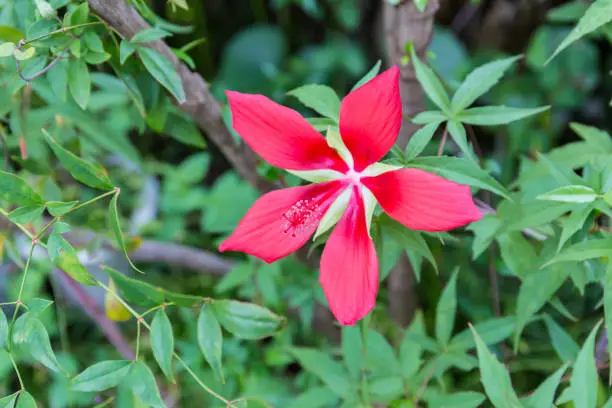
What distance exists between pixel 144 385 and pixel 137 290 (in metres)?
0.10

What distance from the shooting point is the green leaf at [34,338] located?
22.5 inches


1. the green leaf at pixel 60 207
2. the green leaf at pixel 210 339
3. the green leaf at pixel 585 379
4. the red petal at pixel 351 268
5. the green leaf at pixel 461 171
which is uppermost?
the green leaf at pixel 461 171

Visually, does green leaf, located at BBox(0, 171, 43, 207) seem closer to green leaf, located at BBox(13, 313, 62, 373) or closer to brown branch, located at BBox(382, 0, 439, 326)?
green leaf, located at BBox(13, 313, 62, 373)

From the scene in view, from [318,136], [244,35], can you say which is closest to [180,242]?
[244,35]

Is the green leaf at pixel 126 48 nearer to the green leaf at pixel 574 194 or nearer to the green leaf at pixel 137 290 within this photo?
the green leaf at pixel 137 290

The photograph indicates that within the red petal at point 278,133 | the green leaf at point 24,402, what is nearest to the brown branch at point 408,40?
the red petal at point 278,133

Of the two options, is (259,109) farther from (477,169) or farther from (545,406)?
(545,406)

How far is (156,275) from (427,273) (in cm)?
62

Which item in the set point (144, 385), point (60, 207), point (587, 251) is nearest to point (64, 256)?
point (60, 207)

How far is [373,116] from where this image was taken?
554 millimetres

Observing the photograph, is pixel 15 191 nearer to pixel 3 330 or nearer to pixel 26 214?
pixel 26 214

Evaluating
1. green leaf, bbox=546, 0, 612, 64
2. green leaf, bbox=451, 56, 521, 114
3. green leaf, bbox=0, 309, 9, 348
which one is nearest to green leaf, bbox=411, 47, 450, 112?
green leaf, bbox=451, 56, 521, 114

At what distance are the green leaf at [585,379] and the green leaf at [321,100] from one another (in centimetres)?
32

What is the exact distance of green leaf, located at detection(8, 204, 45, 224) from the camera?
601 mm
